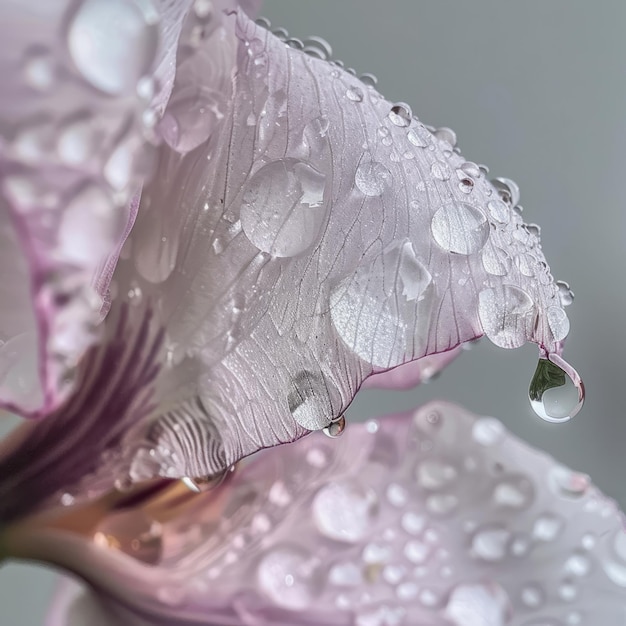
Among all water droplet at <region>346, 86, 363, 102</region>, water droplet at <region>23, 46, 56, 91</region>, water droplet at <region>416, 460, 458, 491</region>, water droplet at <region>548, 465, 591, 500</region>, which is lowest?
water droplet at <region>416, 460, 458, 491</region>

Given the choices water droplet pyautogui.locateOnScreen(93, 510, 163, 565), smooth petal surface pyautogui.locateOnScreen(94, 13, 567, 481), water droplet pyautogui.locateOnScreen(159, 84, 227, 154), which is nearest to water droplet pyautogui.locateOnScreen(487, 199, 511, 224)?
smooth petal surface pyautogui.locateOnScreen(94, 13, 567, 481)

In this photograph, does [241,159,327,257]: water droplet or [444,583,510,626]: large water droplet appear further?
[444,583,510,626]: large water droplet

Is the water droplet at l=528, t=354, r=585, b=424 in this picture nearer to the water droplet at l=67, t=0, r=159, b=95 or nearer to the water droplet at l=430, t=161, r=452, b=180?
the water droplet at l=430, t=161, r=452, b=180

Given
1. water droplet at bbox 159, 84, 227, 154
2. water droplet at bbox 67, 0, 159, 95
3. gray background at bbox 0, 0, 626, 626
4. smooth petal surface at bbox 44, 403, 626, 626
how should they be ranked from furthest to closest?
gray background at bbox 0, 0, 626, 626 < smooth petal surface at bbox 44, 403, 626, 626 < water droplet at bbox 159, 84, 227, 154 < water droplet at bbox 67, 0, 159, 95

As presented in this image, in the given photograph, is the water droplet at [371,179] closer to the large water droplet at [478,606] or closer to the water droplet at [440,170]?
the water droplet at [440,170]

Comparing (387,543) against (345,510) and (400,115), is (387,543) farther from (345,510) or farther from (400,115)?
(400,115)

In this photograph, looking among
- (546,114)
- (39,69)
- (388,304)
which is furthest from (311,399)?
(546,114)

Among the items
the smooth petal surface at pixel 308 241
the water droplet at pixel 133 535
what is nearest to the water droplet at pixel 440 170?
the smooth petal surface at pixel 308 241
